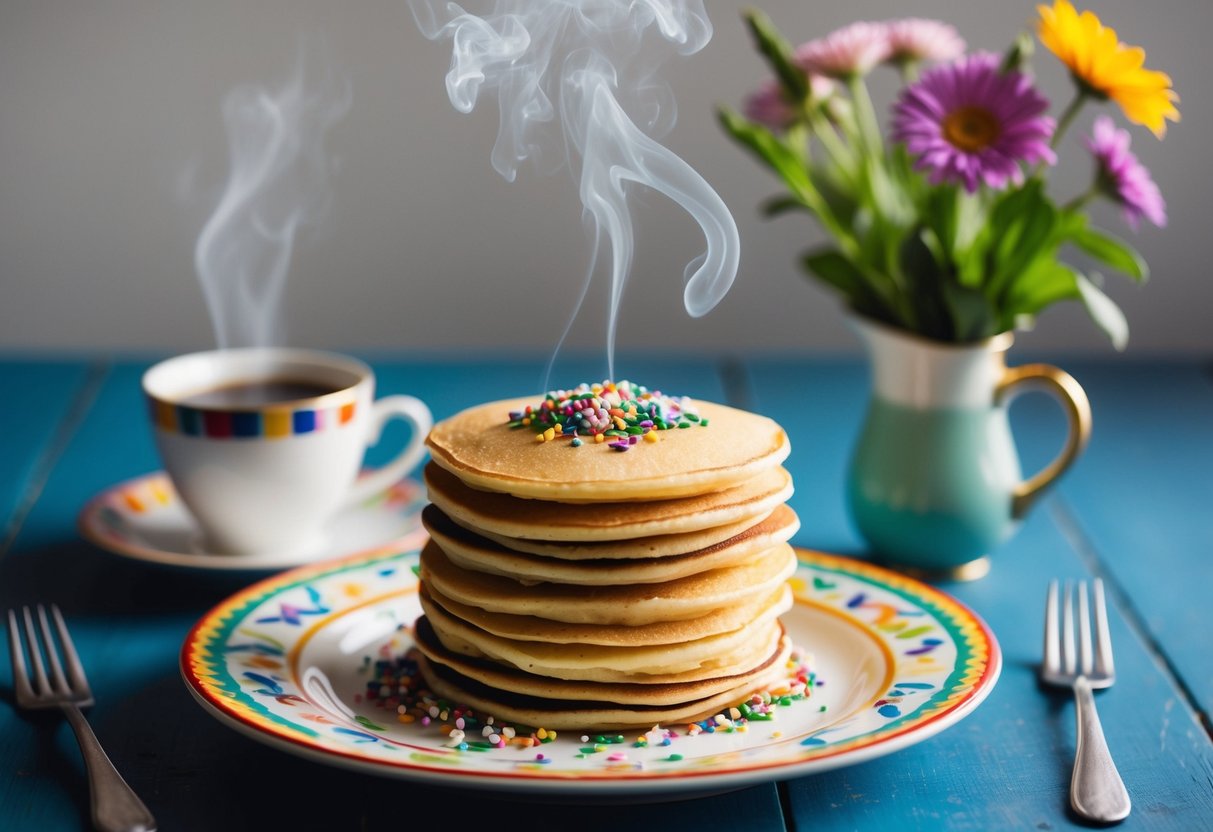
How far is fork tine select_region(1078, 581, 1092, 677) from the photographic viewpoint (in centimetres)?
132

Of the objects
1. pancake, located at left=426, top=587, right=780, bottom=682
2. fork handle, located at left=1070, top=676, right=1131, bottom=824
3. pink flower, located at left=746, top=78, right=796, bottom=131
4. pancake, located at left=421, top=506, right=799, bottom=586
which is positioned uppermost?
pink flower, located at left=746, top=78, right=796, bottom=131

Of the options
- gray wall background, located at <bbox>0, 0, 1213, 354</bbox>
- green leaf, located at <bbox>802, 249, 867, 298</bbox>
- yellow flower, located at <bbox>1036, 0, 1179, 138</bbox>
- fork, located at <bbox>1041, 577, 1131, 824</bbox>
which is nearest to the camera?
fork, located at <bbox>1041, 577, 1131, 824</bbox>

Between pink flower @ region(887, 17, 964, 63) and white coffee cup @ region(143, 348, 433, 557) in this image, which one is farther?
pink flower @ region(887, 17, 964, 63)

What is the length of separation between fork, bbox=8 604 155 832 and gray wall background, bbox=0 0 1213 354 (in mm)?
1404

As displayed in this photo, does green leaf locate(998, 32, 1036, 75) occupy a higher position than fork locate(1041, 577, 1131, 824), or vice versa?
green leaf locate(998, 32, 1036, 75)

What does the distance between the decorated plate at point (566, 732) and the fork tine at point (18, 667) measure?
6.6 inches

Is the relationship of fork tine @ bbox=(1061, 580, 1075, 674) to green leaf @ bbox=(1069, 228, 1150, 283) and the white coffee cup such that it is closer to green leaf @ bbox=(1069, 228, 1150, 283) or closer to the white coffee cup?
green leaf @ bbox=(1069, 228, 1150, 283)

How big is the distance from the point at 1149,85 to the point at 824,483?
702 mm

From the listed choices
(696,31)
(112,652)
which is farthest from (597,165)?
(696,31)

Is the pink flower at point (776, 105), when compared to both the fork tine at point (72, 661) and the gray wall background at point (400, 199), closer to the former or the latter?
the gray wall background at point (400, 199)

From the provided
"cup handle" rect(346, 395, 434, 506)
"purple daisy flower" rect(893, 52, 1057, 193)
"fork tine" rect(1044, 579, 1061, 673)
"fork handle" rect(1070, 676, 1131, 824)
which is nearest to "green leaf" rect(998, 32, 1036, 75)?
"purple daisy flower" rect(893, 52, 1057, 193)

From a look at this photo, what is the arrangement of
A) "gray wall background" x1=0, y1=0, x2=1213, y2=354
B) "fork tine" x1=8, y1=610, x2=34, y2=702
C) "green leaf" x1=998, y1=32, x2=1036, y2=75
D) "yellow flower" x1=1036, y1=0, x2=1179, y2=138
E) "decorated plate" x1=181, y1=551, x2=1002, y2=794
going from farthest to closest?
"gray wall background" x1=0, y1=0, x2=1213, y2=354 → "green leaf" x1=998, y1=32, x2=1036, y2=75 → "yellow flower" x1=1036, y1=0, x2=1179, y2=138 → "fork tine" x1=8, y1=610, x2=34, y2=702 → "decorated plate" x1=181, y1=551, x2=1002, y2=794

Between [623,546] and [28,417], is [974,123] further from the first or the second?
[28,417]

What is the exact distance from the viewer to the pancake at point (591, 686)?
110 centimetres
